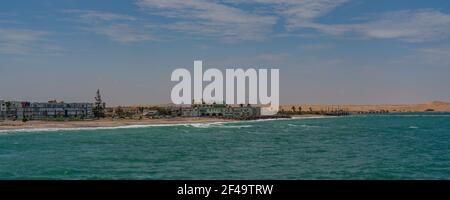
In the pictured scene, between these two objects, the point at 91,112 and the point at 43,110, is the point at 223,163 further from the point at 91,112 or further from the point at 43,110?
the point at 91,112

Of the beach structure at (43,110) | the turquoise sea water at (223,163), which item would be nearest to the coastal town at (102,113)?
the beach structure at (43,110)

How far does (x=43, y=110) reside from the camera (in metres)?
112

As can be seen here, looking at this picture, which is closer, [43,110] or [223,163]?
[223,163]

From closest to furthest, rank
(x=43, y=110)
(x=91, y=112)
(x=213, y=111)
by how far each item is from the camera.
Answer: (x=43, y=110) → (x=91, y=112) → (x=213, y=111)

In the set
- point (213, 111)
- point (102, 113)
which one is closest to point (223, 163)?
point (102, 113)

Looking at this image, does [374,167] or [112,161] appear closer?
[374,167]

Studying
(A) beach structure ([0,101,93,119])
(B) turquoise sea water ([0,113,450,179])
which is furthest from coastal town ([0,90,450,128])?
(B) turquoise sea water ([0,113,450,179])

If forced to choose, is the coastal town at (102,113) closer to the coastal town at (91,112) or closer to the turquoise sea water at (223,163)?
the coastal town at (91,112)

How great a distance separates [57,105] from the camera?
117m

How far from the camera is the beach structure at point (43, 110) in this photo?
4210 inches

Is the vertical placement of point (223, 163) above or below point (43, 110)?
below
